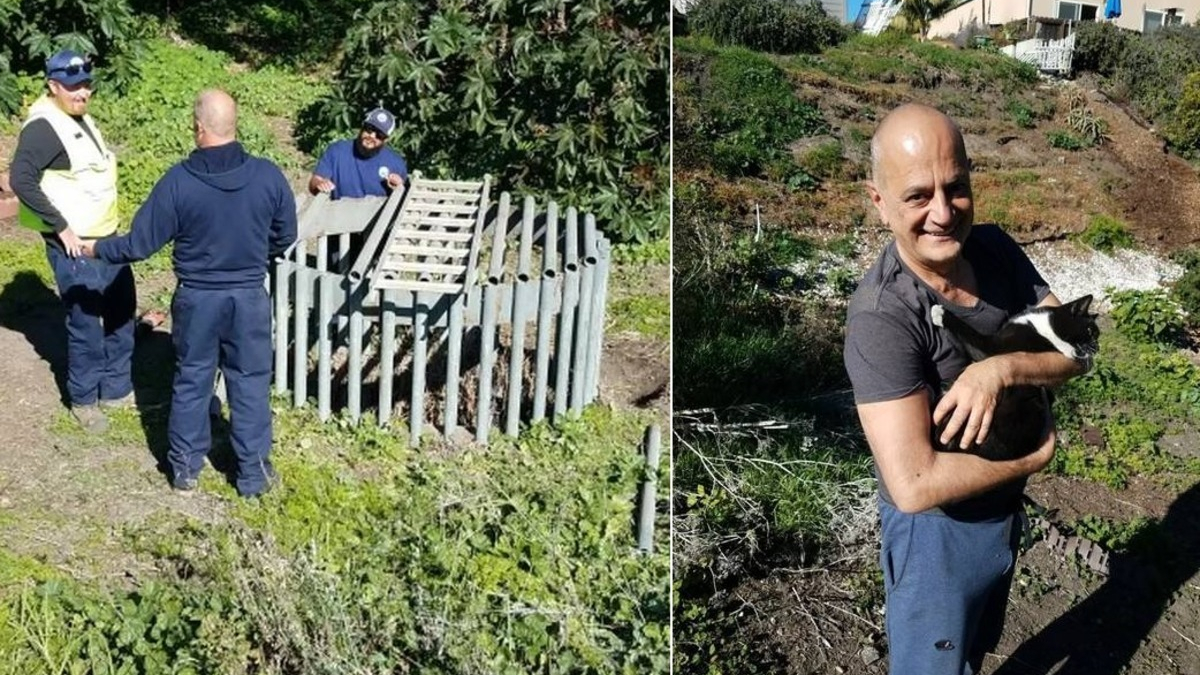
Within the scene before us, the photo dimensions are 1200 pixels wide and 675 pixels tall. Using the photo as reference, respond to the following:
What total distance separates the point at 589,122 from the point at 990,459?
461cm

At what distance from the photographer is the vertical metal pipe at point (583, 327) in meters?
4.02

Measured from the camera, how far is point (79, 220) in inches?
147

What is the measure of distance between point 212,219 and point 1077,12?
2259 mm

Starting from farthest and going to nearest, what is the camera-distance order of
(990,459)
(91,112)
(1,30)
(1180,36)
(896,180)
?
(91,112) < (1,30) < (1180,36) < (990,459) < (896,180)

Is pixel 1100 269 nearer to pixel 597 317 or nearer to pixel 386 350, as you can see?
pixel 597 317

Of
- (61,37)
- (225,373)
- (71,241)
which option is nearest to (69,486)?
(225,373)

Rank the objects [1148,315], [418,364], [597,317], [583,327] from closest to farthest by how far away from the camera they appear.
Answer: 1. [1148,315]
2. [418,364]
3. [583,327]
4. [597,317]

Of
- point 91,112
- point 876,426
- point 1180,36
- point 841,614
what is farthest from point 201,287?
point 91,112

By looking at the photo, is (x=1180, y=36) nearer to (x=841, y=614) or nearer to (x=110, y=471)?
(x=841, y=614)

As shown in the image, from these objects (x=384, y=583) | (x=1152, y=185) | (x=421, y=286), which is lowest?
(x=384, y=583)

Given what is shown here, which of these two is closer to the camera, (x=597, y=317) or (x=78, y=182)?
(x=78, y=182)

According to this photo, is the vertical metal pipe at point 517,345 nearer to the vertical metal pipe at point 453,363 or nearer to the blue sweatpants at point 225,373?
the vertical metal pipe at point 453,363

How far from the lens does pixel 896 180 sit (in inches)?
62.2

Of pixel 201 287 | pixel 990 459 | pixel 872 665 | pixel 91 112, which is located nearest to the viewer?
pixel 990 459
